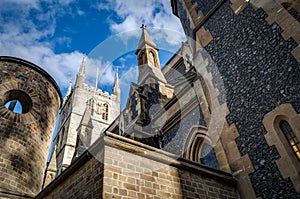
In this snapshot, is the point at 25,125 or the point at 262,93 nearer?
the point at 262,93

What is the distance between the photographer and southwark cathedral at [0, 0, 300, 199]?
4406mm

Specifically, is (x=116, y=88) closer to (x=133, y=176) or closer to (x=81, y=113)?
(x=81, y=113)

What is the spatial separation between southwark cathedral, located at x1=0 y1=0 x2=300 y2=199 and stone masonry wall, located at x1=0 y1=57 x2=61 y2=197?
0.03m

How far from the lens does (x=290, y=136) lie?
4.83 metres

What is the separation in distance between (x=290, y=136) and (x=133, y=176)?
3.28 meters

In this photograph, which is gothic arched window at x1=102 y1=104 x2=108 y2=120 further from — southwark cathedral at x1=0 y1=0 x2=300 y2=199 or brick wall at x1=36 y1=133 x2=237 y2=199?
brick wall at x1=36 y1=133 x2=237 y2=199

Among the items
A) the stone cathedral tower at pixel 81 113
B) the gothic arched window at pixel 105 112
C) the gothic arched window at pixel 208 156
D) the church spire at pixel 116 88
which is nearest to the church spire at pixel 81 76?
the stone cathedral tower at pixel 81 113

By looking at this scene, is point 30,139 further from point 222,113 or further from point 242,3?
point 242,3

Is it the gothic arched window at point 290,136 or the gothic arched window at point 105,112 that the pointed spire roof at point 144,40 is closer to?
the gothic arched window at point 290,136

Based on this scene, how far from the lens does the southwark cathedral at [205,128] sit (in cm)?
441

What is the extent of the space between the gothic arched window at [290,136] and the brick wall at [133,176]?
4.78 feet

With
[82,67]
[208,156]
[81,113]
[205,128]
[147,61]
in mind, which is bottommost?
[208,156]

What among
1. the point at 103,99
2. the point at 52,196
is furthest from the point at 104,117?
the point at 52,196

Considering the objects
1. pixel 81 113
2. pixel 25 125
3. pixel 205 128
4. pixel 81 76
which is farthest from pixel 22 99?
pixel 81 76
